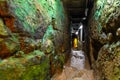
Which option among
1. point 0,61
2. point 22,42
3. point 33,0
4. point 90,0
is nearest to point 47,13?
point 33,0

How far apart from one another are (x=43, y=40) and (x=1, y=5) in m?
1.62

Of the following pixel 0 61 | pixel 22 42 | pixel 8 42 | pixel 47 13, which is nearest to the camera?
pixel 0 61

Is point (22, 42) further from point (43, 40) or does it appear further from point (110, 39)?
point (110, 39)

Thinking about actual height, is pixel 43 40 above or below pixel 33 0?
below

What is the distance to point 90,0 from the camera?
6879mm

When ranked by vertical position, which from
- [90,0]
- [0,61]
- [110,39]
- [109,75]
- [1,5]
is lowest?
[109,75]

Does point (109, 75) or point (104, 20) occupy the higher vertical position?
point (104, 20)

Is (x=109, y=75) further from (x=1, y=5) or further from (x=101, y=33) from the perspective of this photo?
(x=1, y=5)

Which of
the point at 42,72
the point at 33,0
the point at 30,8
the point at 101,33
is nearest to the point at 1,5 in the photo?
the point at 30,8

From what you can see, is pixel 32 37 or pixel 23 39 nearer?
pixel 23 39

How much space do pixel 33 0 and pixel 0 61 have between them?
5.64ft

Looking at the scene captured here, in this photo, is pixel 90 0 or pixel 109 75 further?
pixel 90 0

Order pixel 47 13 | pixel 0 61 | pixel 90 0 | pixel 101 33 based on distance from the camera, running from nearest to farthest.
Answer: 1. pixel 0 61
2. pixel 47 13
3. pixel 101 33
4. pixel 90 0

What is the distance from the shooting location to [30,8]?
127 inches
